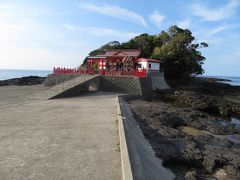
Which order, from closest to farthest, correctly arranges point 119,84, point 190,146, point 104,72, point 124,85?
point 190,146
point 124,85
point 119,84
point 104,72

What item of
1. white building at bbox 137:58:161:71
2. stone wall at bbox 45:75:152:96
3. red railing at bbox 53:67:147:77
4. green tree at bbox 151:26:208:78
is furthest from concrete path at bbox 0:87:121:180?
green tree at bbox 151:26:208:78

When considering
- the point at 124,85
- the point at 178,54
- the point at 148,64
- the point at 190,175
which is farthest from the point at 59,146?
the point at 178,54

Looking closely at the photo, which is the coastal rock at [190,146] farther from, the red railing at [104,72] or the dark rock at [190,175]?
the red railing at [104,72]

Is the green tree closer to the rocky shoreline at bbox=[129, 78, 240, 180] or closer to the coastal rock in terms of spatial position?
the rocky shoreline at bbox=[129, 78, 240, 180]

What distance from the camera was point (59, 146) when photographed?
703 centimetres

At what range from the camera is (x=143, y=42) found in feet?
146

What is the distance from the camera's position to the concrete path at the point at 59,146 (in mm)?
5469

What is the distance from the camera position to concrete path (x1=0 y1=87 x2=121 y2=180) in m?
5.47

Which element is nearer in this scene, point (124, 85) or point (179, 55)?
point (124, 85)

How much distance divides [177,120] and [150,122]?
2.24 meters

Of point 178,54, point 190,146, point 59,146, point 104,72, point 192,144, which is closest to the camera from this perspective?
point 59,146

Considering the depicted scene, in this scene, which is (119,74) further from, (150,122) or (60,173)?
(60,173)

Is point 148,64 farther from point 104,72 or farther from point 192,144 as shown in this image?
point 192,144

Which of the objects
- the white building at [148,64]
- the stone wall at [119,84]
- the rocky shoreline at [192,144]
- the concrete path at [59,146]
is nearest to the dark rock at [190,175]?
the rocky shoreline at [192,144]
